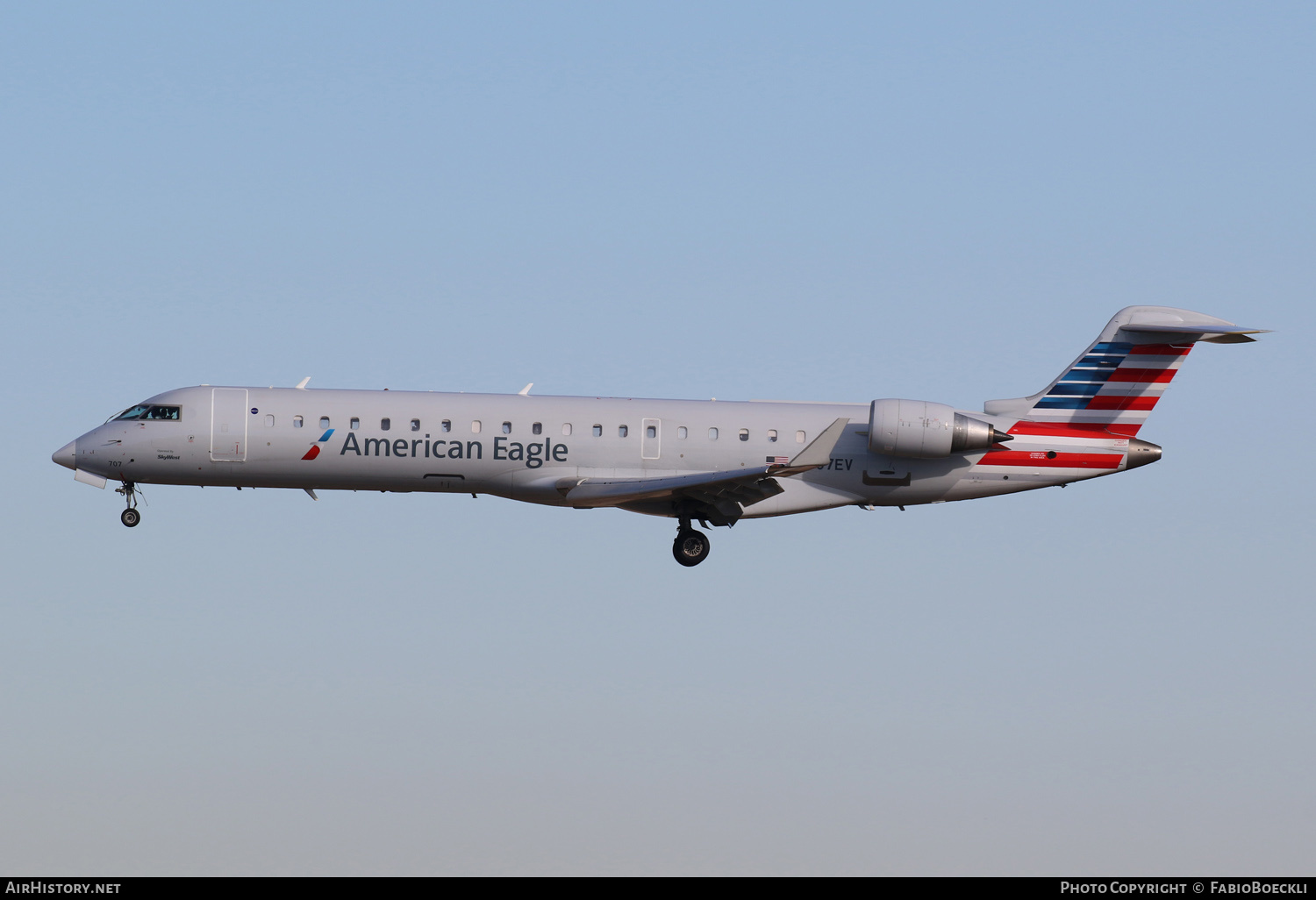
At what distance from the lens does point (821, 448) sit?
2714 cm

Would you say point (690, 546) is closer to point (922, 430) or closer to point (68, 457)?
point (922, 430)

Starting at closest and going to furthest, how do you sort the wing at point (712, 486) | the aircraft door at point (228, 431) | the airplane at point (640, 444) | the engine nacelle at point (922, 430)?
the wing at point (712, 486) < the engine nacelle at point (922, 430) < the airplane at point (640, 444) < the aircraft door at point (228, 431)

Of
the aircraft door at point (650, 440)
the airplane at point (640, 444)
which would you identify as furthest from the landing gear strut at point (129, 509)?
the aircraft door at point (650, 440)

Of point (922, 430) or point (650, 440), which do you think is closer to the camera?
point (922, 430)

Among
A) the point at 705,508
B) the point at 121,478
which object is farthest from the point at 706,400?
the point at 121,478

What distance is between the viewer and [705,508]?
28.4 meters

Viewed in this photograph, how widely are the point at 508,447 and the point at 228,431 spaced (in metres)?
5.58

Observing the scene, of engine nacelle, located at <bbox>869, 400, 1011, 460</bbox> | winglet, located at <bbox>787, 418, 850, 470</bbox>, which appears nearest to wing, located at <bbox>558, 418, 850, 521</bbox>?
winglet, located at <bbox>787, 418, 850, 470</bbox>

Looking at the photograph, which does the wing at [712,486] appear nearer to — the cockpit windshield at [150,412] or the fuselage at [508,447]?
the fuselage at [508,447]

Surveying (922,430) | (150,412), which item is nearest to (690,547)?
(922,430)

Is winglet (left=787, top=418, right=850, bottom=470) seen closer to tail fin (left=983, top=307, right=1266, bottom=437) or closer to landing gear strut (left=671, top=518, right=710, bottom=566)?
landing gear strut (left=671, top=518, right=710, bottom=566)

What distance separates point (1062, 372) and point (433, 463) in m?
13.0

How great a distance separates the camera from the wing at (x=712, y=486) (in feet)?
88.1

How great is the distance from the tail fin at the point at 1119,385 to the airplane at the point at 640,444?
4 centimetres
